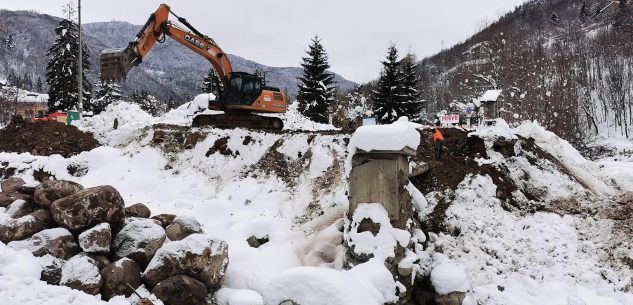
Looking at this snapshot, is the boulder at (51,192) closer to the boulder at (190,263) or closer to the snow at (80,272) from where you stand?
the snow at (80,272)

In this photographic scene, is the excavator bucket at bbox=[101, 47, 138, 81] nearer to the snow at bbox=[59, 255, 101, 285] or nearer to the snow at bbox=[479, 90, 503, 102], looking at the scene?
the snow at bbox=[59, 255, 101, 285]

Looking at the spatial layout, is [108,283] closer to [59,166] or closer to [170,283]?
[170,283]

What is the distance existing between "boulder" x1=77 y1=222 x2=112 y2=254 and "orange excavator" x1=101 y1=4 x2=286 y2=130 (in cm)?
750

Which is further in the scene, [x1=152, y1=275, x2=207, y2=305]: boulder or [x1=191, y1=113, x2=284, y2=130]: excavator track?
[x1=191, y1=113, x2=284, y2=130]: excavator track

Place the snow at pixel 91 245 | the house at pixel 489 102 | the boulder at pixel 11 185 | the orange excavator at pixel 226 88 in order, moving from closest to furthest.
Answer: the snow at pixel 91 245
the boulder at pixel 11 185
the orange excavator at pixel 226 88
the house at pixel 489 102

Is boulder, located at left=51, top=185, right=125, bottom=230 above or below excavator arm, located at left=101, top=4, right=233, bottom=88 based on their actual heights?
below

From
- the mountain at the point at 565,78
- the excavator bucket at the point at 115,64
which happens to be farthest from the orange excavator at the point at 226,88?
the mountain at the point at 565,78

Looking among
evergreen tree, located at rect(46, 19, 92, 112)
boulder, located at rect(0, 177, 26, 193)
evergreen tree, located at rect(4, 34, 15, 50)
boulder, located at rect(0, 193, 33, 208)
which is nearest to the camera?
boulder, located at rect(0, 193, 33, 208)

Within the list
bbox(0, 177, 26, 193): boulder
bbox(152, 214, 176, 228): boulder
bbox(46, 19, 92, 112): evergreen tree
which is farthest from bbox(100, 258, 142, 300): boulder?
bbox(46, 19, 92, 112): evergreen tree

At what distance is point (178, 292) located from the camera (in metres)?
5.43

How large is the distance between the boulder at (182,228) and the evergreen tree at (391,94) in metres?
22.3

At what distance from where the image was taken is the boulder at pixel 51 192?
262 inches

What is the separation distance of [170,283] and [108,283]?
0.82m

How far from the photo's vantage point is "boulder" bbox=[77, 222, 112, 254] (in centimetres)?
594
